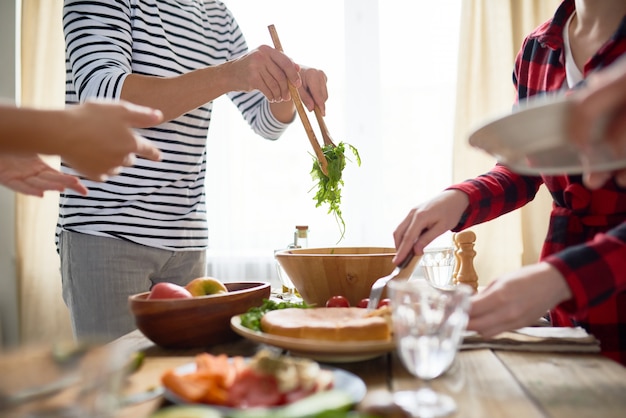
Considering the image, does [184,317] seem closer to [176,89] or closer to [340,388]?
[340,388]

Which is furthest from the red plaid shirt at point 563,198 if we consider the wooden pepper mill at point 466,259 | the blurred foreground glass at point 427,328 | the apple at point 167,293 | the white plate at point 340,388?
the apple at point 167,293

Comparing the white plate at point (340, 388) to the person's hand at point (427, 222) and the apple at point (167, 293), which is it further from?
the person's hand at point (427, 222)

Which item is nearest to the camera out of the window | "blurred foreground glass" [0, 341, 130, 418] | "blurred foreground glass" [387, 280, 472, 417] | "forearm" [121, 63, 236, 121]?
"blurred foreground glass" [0, 341, 130, 418]

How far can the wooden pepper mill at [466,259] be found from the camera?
1497 millimetres

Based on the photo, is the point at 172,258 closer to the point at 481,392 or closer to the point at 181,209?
the point at 181,209

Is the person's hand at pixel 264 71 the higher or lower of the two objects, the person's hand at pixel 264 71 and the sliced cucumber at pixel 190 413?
the higher

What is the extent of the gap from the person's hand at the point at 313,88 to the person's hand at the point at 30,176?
797 millimetres

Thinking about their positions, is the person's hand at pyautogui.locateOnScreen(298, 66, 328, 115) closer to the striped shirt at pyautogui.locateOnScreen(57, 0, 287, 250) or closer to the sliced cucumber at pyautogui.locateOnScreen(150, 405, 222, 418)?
the striped shirt at pyautogui.locateOnScreen(57, 0, 287, 250)

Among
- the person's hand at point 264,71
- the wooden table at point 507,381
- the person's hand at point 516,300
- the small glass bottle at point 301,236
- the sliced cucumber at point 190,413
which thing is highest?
the person's hand at point 264,71

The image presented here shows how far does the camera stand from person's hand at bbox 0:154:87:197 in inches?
44.3

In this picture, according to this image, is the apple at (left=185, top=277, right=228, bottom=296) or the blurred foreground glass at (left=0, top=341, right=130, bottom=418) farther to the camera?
the apple at (left=185, top=277, right=228, bottom=296)

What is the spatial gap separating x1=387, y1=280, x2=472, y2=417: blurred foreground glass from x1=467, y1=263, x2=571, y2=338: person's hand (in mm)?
117

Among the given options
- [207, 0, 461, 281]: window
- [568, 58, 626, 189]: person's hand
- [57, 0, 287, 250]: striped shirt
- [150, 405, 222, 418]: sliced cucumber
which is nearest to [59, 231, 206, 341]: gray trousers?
[57, 0, 287, 250]: striped shirt

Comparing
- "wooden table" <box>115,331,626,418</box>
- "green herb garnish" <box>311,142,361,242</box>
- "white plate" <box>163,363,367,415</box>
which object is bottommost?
Result: "wooden table" <box>115,331,626,418</box>
